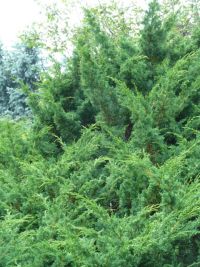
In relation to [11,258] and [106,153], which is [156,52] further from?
[11,258]

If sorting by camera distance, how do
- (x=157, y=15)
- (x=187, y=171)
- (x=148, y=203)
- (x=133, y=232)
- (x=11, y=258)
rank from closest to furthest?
(x=11, y=258)
(x=133, y=232)
(x=148, y=203)
(x=187, y=171)
(x=157, y=15)

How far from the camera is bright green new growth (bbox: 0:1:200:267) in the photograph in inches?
99.7

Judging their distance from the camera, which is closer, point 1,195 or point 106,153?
point 1,195

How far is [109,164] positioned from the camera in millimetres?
3705

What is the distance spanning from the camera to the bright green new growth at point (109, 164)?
253 cm

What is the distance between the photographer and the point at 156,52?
4547 mm

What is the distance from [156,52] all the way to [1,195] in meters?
2.31

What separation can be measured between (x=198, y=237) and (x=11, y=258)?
4.62 feet

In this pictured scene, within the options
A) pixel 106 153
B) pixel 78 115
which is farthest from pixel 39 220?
pixel 78 115

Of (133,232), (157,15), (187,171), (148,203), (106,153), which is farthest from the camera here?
(157,15)

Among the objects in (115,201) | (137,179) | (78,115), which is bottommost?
(115,201)

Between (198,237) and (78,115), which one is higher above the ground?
(78,115)

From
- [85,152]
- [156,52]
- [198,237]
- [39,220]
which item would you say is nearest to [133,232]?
[198,237]

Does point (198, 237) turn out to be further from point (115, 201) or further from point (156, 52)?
point (156, 52)
